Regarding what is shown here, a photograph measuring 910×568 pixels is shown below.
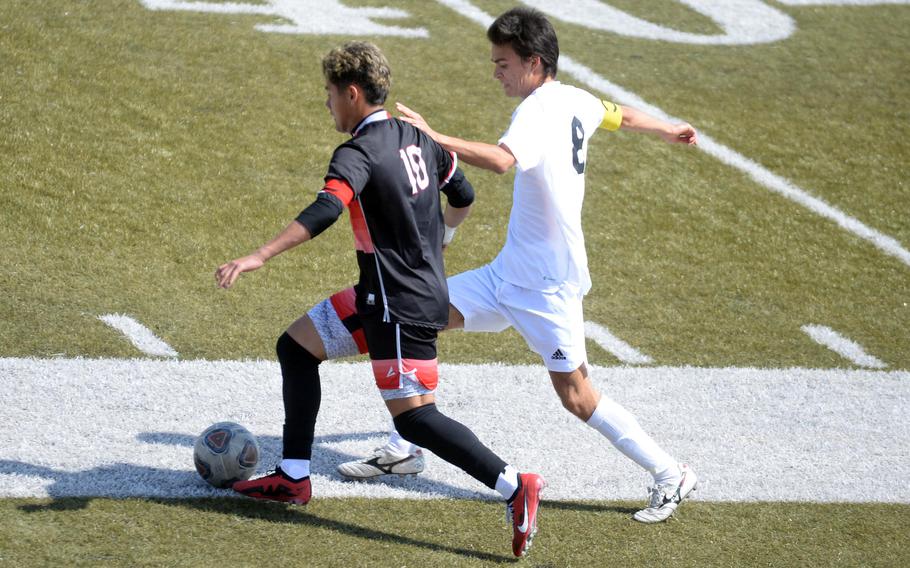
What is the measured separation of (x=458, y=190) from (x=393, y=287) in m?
0.64

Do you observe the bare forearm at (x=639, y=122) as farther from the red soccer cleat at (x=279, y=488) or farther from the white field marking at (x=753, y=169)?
the white field marking at (x=753, y=169)

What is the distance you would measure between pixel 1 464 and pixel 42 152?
4.24 m

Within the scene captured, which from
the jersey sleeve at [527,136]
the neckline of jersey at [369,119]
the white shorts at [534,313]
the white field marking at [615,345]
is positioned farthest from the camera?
the white field marking at [615,345]

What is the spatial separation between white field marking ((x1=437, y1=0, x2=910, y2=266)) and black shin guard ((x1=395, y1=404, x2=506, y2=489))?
584 centimetres

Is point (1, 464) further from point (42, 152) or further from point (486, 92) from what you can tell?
point (486, 92)

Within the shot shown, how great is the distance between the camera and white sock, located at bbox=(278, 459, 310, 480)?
5.07 metres

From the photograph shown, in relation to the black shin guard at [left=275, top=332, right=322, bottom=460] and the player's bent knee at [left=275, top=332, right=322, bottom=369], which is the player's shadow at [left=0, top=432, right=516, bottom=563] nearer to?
the black shin guard at [left=275, top=332, right=322, bottom=460]

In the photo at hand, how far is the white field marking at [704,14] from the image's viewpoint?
1297cm

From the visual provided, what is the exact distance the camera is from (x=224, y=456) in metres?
5.13

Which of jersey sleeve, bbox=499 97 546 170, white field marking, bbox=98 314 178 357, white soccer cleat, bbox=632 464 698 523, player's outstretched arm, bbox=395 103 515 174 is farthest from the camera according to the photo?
white field marking, bbox=98 314 178 357

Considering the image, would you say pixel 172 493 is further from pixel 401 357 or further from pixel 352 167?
pixel 352 167

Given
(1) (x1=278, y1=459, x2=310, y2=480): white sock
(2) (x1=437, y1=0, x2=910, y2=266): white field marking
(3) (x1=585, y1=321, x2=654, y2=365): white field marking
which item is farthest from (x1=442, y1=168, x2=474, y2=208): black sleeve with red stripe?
(2) (x1=437, y1=0, x2=910, y2=266): white field marking

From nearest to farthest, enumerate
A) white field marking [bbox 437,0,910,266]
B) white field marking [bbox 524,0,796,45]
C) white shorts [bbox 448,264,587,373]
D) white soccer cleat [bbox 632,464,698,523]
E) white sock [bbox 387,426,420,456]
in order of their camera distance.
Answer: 1. white shorts [bbox 448,264,587,373]
2. white soccer cleat [bbox 632,464,698,523]
3. white sock [bbox 387,426,420,456]
4. white field marking [bbox 437,0,910,266]
5. white field marking [bbox 524,0,796,45]

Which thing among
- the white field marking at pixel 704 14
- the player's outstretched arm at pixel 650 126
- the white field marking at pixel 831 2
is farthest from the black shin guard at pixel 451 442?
the white field marking at pixel 831 2
